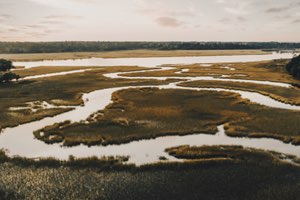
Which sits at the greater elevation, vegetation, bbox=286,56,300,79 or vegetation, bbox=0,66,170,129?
vegetation, bbox=286,56,300,79

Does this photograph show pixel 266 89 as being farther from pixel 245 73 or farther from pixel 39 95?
pixel 39 95

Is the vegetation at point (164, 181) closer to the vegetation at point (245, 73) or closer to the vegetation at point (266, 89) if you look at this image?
the vegetation at point (266, 89)

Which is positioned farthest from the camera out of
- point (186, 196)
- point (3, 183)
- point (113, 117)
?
point (113, 117)

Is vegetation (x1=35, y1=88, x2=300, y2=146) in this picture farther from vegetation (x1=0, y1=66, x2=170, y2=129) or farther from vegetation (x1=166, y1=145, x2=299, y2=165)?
vegetation (x1=0, y1=66, x2=170, y2=129)

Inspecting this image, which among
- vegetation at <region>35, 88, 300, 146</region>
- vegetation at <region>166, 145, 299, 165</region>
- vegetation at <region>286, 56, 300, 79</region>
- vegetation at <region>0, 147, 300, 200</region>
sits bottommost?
vegetation at <region>0, 147, 300, 200</region>

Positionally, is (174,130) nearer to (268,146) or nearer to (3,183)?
(268,146)

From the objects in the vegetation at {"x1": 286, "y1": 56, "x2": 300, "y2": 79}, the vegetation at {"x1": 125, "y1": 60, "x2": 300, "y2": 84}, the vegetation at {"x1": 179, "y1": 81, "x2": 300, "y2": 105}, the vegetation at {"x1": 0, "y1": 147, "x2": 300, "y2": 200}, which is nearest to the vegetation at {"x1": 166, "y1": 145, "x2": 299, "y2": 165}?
the vegetation at {"x1": 0, "y1": 147, "x2": 300, "y2": 200}

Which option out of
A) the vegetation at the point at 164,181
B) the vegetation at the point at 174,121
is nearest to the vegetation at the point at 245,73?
the vegetation at the point at 174,121

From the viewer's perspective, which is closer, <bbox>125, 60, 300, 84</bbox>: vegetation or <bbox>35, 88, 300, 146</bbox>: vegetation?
<bbox>35, 88, 300, 146</bbox>: vegetation

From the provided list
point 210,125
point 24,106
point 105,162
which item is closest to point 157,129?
point 210,125
